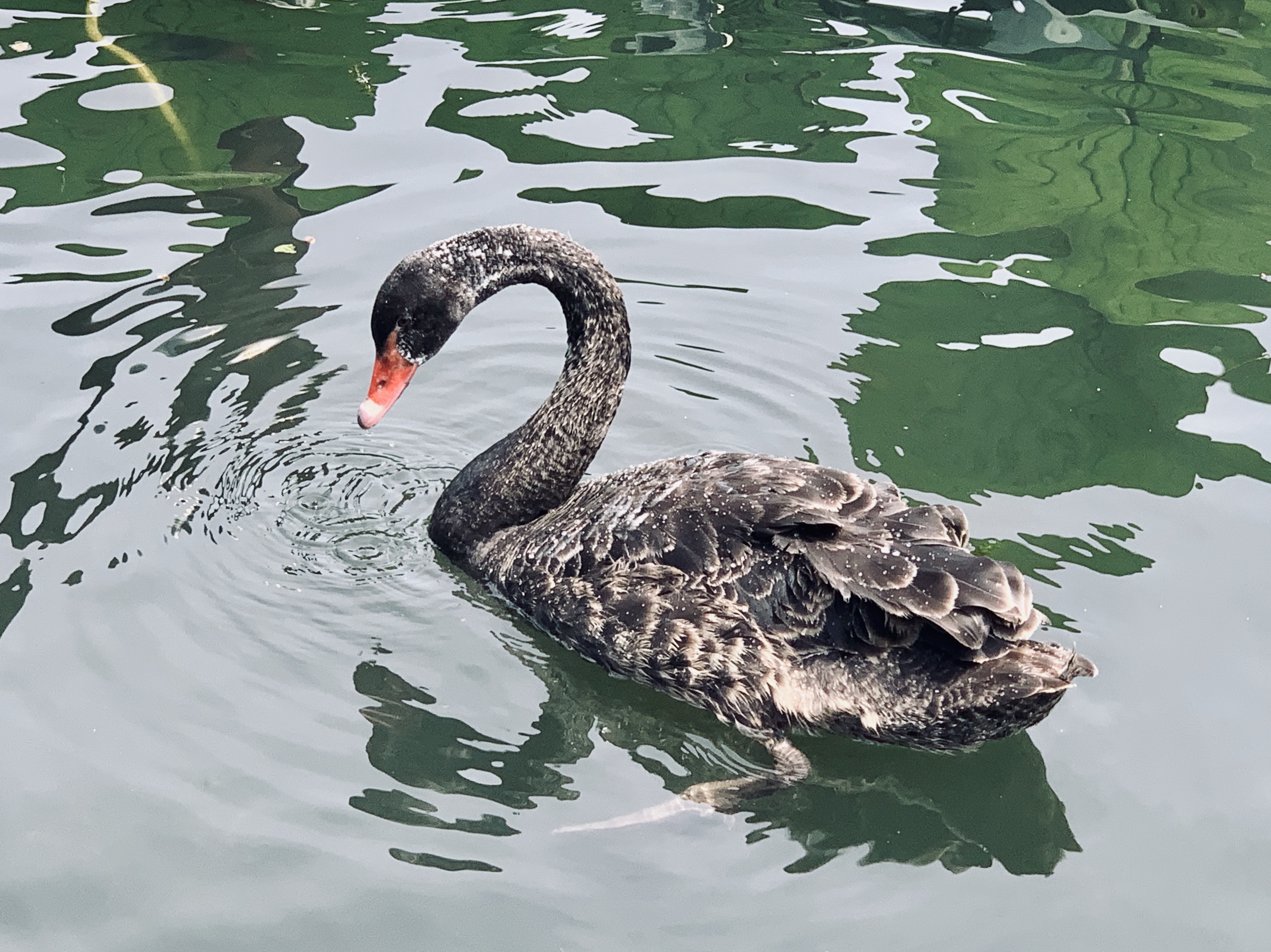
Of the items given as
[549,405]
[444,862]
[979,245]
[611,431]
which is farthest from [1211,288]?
[444,862]

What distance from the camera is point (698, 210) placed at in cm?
828

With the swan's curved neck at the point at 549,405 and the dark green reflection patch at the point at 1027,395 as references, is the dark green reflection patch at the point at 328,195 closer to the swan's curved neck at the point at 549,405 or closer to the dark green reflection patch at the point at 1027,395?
the swan's curved neck at the point at 549,405

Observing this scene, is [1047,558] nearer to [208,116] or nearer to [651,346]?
[651,346]

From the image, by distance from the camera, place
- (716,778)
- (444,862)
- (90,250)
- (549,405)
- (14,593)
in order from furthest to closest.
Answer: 1. (90,250)
2. (549,405)
3. (14,593)
4. (716,778)
5. (444,862)

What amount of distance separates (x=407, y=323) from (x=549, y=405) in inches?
26.7

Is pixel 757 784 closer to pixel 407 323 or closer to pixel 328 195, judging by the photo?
pixel 407 323

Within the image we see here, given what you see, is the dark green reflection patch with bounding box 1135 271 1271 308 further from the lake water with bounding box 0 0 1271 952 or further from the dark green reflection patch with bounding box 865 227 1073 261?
the dark green reflection patch with bounding box 865 227 1073 261

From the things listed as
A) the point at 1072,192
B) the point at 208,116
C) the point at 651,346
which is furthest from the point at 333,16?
the point at 1072,192

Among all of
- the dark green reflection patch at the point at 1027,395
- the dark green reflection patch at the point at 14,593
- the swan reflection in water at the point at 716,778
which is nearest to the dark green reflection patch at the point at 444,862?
the swan reflection in water at the point at 716,778

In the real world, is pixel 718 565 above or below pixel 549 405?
below

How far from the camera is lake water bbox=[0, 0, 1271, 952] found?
436 centimetres

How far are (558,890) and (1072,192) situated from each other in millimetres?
5776

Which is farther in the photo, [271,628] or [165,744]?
[271,628]

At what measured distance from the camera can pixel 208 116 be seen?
876 cm
